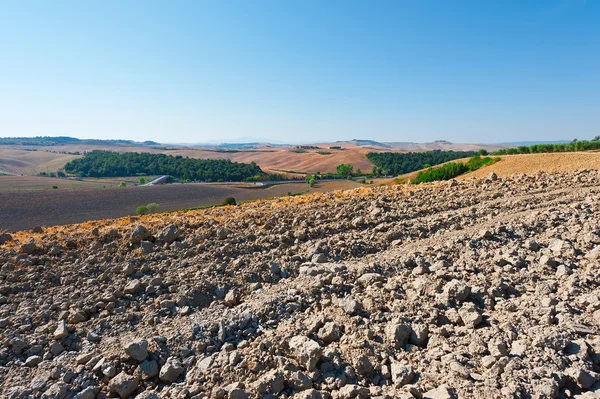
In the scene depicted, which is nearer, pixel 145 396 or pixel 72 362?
pixel 145 396

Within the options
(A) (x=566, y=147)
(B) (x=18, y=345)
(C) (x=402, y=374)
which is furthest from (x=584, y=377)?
(A) (x=566, y=147)

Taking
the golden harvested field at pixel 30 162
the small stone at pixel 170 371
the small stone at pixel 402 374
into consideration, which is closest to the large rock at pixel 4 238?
the small stone at pixel 170 371

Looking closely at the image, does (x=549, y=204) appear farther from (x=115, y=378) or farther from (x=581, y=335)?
(x=115, y=378)

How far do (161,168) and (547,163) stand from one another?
102m

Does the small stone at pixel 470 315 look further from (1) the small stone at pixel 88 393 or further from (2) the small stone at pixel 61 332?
(2) the small stone at pixel 61 332

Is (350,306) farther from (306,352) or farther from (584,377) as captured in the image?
(584,377)

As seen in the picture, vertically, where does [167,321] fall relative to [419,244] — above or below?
below

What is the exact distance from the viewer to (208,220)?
10.3 meters

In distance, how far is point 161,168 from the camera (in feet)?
349

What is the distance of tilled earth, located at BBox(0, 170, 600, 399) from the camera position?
401 cm

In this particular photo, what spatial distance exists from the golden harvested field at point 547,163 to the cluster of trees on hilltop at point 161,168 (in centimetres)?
7109

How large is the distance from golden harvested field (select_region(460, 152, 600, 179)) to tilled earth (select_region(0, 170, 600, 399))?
13474 millimetres

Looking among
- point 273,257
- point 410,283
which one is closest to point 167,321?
point 273,257

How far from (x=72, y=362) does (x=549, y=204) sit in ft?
42.3
